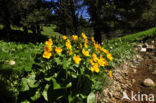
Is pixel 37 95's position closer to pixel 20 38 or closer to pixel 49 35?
pixel 49 35

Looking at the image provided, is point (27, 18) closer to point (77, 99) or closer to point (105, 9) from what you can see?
point (105, 9)

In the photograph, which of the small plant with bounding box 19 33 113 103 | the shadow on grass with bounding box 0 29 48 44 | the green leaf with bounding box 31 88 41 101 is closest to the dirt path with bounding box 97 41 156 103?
the small plant with bounding box 19 33 113 103

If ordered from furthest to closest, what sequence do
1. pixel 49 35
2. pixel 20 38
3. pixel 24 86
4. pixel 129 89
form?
pixel 20 38, pixel 49 35, pixel 129 89, pixel 24 86

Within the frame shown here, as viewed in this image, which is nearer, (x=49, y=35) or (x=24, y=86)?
(x=24, y=86)

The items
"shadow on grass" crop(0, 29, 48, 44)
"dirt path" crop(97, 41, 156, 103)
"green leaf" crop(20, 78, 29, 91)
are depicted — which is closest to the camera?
"green leaf" crop(20, 78, 29, 91)

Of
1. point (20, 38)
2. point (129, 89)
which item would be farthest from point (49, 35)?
point (129, 89)

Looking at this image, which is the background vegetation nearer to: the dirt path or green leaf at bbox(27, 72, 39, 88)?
green leaf at bbox(27, 72, 39, 88)

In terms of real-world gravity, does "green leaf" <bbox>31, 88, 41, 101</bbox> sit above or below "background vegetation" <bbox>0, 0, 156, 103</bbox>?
below

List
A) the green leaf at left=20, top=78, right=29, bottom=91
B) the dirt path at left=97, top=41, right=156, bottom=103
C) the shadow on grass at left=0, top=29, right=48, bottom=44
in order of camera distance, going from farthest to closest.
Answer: the shadow on grass at left=0, top=29, right=48, bottom=44
the dirt path at left=97, top=41, right=156, bottom=103
the green leaf at left=20, top=78, right=29, bottom=91

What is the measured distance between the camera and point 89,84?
1.52 meters

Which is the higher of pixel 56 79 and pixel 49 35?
pixel 49 35

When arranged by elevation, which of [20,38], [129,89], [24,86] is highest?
[20,38]

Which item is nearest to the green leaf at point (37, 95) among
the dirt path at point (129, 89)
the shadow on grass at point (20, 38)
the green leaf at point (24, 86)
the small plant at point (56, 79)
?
the small plant at point (56, 79)

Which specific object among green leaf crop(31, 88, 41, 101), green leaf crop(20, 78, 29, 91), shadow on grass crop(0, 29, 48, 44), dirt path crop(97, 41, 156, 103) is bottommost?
dirt path crop(97, 41, 156, 103)
